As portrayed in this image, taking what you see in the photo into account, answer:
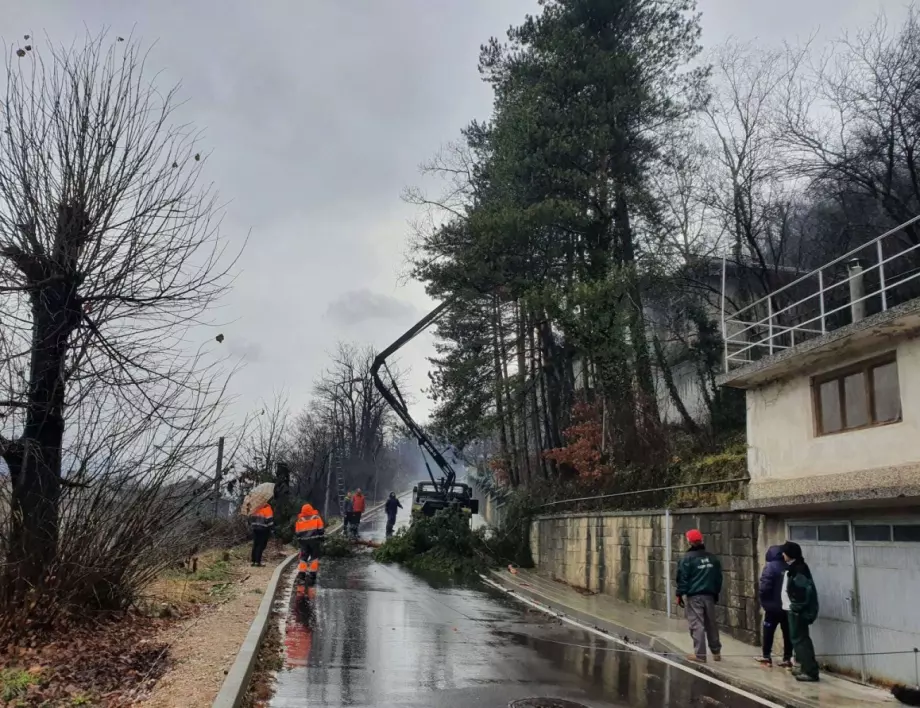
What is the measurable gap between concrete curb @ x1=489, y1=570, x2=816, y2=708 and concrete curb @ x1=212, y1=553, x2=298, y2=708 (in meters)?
5.49

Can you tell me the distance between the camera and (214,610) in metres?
11.1

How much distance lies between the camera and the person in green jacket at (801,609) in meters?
9.32

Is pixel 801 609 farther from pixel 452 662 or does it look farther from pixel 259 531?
pixel 259 531

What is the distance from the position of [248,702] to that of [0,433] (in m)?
4.29

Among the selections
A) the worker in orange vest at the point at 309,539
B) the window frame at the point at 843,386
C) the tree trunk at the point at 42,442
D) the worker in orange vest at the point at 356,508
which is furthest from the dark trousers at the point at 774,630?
the worker in orange vest at the point at 356,508

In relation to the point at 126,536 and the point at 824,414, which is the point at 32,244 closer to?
the point at 126,536

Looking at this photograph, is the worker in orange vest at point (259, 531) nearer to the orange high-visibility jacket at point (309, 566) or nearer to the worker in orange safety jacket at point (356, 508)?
the orange high-visibility jacket at point (309, 566)

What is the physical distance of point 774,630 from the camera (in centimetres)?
1009

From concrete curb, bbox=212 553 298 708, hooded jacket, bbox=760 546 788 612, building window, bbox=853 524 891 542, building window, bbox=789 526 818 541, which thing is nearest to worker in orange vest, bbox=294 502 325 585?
concrete curb, bbox=212 553 298 708

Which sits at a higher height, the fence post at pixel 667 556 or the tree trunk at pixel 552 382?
the tree trunk at pixel 552 382

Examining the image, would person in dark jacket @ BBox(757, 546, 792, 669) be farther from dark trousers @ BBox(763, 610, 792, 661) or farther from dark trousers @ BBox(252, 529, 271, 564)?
dark trousers @ BBox(252, 529, 271, 564)

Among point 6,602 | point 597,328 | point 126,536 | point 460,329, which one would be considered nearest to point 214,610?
point 126,536

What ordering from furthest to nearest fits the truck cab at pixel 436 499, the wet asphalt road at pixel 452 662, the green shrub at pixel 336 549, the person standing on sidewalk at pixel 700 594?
the truck cab at pixel 436 499 → the green shrub at pixel 336 549 → the person standing on sidewalk at pixel 700 594 → the wet asphalt road at pixel 452 662

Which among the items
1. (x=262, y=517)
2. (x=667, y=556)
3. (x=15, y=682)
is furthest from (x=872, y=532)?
(x=262, y=517)
